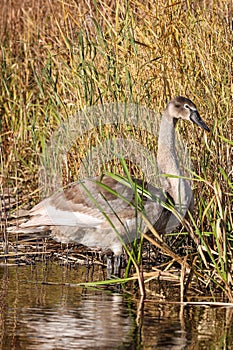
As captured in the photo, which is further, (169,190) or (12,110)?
(12,110)

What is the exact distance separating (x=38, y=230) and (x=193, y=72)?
176cm

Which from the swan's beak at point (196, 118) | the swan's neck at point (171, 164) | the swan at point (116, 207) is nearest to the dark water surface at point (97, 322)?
the swan at point (116, 207)

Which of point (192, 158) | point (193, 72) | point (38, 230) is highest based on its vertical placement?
point (193, 72)

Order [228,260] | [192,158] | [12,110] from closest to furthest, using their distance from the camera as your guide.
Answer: [228,260] < [192,158] < [12,110]

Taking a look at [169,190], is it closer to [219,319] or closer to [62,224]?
[62,224]

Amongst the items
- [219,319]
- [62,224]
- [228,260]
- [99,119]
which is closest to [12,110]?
[99,119]

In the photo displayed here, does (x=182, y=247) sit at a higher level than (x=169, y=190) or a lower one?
lower

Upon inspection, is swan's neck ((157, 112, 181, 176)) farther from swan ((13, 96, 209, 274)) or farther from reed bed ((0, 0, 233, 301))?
reed bed ((0, 0, 233, 301))

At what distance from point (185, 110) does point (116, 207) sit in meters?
0.89

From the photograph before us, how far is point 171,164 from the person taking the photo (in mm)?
7012

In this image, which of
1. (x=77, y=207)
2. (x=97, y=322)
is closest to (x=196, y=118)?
(x=77, y=207)

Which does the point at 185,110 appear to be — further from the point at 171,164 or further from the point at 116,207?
the point at 116,207

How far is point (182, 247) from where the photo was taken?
677 cm

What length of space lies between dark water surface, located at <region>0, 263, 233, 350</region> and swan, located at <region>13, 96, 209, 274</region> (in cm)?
72
